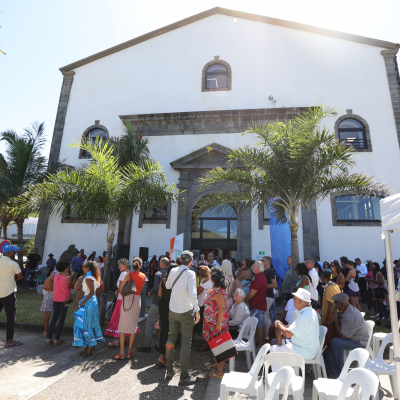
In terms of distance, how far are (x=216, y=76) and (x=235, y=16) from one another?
3.91 metres

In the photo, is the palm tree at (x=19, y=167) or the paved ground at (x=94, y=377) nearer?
the paved ground at (x=94, y=377)

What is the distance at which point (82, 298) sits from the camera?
5867mm

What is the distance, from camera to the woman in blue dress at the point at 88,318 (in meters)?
5.35

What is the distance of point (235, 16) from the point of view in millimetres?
17656

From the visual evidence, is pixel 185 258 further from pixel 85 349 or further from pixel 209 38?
pixel 209 38

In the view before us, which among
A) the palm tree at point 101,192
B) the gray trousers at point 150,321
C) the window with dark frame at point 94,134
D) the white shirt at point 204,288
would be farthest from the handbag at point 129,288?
the window with dark frame at point 94,134

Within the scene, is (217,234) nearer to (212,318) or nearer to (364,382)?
(212,318)

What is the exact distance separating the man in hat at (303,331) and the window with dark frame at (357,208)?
1131cm

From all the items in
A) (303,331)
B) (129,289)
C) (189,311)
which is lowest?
(303,331)

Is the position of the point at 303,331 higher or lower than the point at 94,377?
higher

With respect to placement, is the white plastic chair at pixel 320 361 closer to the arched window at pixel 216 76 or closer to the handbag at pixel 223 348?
the handbag at pixel 223 348

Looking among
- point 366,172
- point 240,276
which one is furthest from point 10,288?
point 366,172

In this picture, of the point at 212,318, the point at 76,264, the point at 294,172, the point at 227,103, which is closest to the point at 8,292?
the point at 212,318

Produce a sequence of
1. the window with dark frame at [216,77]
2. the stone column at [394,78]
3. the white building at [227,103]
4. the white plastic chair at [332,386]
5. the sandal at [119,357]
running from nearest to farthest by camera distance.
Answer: the white plastic chair at [332,386], the sandal at [119,357], the white building at [227,103], the stone column at [394,78], the window with dark frame at [216,77]
